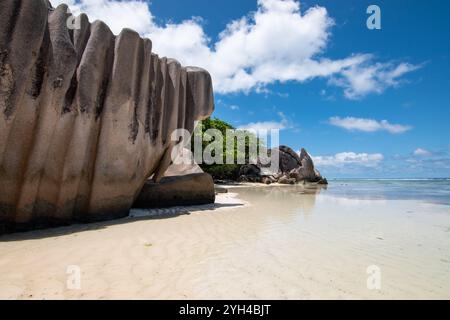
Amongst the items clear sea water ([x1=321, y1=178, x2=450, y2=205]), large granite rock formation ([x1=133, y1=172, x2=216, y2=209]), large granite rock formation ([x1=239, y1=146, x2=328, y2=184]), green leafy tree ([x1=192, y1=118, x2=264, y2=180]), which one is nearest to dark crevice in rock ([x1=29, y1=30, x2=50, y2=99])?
large granite rock formation ([x1=133, y1=172, x2=216, y2=209])

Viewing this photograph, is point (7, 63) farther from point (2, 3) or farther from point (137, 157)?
point (137, 157)

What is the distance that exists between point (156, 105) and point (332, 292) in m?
7.04

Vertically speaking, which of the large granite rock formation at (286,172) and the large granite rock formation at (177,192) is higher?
the large granite rock formation at (286,172)

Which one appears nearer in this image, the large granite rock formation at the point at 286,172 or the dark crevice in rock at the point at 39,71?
the dark crevice in rock at the point at 39,71

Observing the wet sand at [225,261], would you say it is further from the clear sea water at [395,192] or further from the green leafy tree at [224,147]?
the green leafy tree at [224,147]

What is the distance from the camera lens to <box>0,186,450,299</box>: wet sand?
9.62 feet

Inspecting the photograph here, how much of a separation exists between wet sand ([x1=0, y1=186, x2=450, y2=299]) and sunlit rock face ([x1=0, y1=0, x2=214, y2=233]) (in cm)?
66

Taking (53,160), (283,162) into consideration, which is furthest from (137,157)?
(283,162)

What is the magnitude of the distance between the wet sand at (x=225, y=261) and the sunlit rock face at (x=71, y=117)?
2.16 ft

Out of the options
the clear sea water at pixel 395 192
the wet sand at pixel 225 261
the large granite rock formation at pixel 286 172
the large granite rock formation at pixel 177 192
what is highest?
the large granite rock formation at pixel 286 172

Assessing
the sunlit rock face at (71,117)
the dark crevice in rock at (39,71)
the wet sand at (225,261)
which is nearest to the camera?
the wet sand at (225,261)

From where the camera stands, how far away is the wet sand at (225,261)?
2934 millimetres

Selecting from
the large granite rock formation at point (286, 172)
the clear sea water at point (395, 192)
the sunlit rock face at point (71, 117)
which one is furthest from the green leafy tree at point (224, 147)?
the sunlit rock face at point (71, 117)

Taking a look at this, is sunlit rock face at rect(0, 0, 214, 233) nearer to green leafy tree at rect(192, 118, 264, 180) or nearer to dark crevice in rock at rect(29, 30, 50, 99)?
dark crevice in rock at rect(29, 30, 50, 99)
